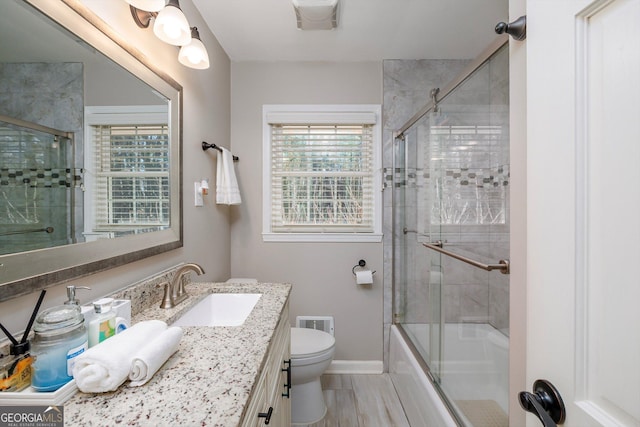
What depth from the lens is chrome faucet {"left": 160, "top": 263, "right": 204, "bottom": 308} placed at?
1.14 meters

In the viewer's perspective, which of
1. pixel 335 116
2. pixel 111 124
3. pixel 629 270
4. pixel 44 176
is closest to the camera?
pixel 629 270

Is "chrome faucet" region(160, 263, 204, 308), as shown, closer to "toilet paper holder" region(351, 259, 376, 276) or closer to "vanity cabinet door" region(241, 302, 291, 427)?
"vanity cabinet door" region(241, 302, 291, 427)

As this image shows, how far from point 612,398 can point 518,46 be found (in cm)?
83

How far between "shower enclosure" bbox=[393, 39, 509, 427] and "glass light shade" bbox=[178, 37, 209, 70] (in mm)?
1249

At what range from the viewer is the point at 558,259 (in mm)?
509

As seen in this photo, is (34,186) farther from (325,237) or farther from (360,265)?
(360,265)

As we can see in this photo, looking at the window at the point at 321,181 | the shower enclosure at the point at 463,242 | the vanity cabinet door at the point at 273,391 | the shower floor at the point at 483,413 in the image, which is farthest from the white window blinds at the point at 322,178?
the shower floor at the point at 483,413

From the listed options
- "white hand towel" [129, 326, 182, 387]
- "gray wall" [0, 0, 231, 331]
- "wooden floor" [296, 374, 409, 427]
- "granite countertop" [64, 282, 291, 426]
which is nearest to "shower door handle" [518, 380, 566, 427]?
"granite countertop" [64, 282, 291, 426]

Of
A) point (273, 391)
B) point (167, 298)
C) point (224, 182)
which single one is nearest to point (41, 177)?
point (167, 298)

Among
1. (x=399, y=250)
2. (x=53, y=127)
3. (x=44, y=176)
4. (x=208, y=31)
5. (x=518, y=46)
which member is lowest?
(x=399, y=250)

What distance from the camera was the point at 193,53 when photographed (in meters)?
1.30

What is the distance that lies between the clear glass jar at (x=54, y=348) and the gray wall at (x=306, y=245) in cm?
158

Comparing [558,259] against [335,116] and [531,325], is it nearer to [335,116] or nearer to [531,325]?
[531,325]

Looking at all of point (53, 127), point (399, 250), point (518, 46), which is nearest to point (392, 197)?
point (399, 250)
